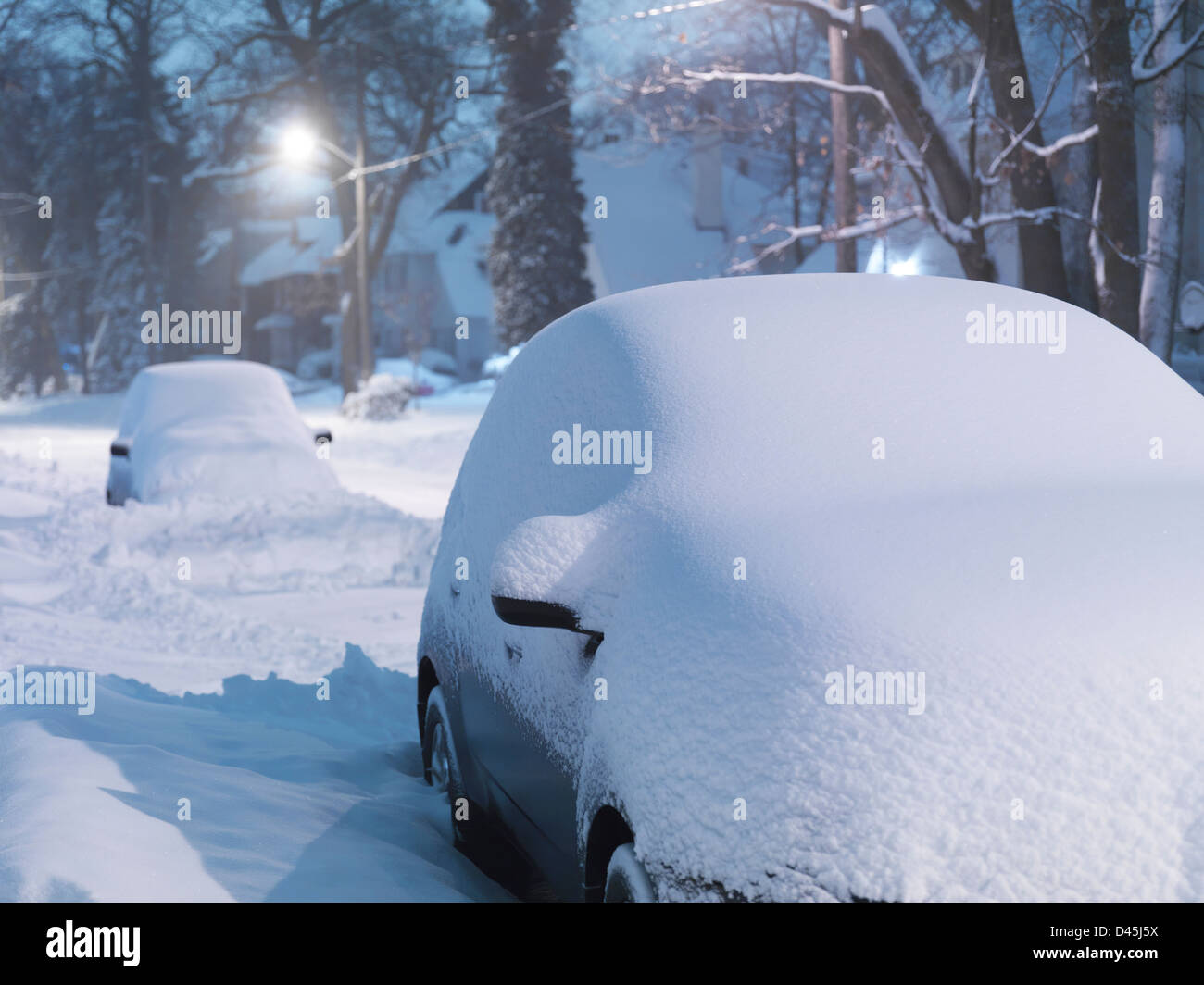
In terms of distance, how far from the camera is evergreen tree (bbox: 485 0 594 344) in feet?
117

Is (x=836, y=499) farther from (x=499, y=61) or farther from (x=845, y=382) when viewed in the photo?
(x=499, y=61)

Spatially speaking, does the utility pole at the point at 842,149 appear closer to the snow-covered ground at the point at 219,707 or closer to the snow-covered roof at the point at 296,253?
the snow-covered ground at the point at 219,707

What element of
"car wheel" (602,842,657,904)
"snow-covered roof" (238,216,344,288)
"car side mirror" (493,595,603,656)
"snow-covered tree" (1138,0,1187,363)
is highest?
"snow-covered roof" (238,216,344,288)

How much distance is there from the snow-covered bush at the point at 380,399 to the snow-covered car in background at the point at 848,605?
28549mm

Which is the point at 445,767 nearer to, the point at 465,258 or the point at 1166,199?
the point at 1166,199

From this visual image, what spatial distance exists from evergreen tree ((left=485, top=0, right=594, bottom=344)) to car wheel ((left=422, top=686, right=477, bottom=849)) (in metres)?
31.4

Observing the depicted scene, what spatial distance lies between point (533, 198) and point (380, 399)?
8585 millimetres

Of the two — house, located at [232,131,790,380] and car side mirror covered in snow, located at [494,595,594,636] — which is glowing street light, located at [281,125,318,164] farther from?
car side mirror covered in snow, located at [494,595,594,636]

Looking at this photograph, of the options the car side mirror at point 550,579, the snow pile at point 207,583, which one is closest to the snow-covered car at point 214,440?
the snow pile at point 207,583

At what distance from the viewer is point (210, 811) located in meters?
4.05

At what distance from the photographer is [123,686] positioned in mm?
6449

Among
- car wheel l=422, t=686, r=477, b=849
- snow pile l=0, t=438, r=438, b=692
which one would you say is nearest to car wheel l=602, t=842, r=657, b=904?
car wheel l=422, t=686, r=477, b=849

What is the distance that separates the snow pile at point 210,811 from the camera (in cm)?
326
